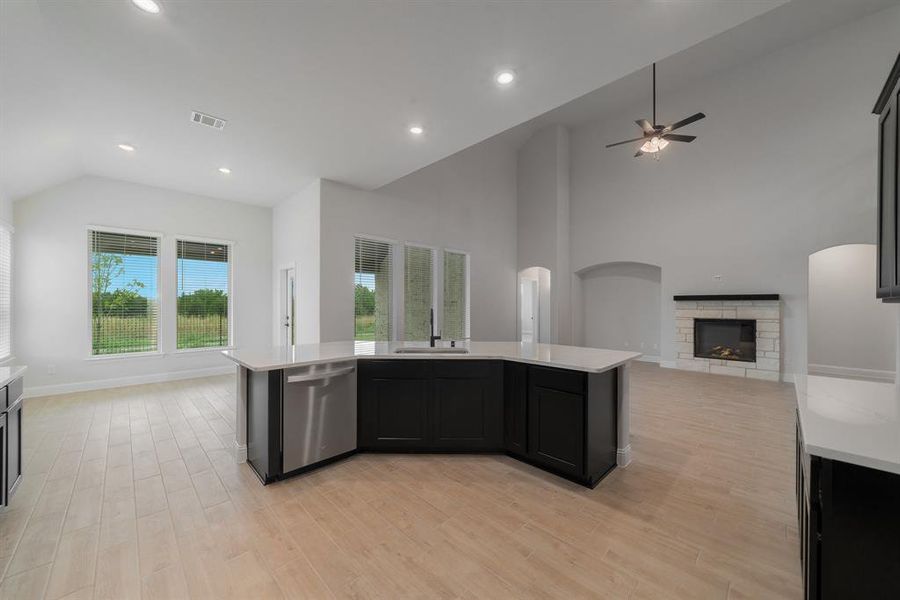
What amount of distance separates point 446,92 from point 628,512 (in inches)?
135

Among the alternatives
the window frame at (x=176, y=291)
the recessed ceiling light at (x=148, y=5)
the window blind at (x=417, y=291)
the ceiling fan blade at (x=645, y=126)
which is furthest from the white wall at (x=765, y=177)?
the recessed ceiling light at (x=148, y=5)

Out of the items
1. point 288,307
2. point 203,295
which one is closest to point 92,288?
Answer: point 203,295

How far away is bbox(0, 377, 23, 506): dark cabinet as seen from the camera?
6.58 ft

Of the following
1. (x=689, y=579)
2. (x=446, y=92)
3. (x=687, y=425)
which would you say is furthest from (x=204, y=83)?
(x=687, y=425)

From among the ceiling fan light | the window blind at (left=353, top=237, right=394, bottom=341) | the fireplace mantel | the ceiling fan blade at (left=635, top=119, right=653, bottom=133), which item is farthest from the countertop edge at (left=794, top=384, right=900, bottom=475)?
the fireplace mantel

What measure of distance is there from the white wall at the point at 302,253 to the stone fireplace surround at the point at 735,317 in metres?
6.66

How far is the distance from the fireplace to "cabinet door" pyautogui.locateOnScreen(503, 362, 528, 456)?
18.6 ft

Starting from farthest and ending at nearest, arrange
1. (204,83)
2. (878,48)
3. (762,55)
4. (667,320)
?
(667,320)
(762,55)
(878,48)
(204,83)

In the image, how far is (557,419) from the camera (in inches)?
100

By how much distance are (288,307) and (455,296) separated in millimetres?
3241

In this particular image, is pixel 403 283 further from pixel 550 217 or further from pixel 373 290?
pixel 550 217

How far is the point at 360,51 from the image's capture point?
2580 millimetres

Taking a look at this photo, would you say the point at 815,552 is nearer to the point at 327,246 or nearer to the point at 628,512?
the point at 628,512

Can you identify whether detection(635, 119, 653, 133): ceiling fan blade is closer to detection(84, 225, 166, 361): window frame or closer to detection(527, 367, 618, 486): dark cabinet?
detection(527, 367, 618, 486): dark cabinet
